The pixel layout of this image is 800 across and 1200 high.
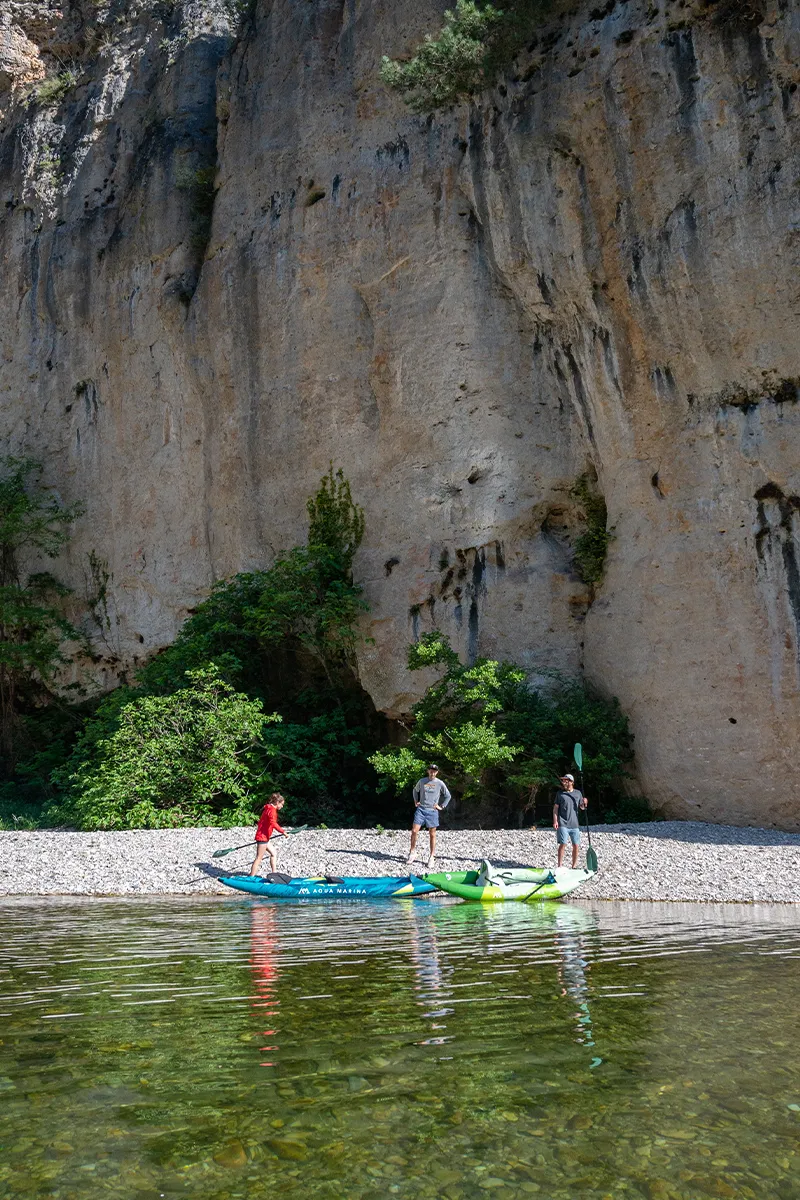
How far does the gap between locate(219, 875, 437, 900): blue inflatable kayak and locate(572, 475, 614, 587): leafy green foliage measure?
24.3 feet

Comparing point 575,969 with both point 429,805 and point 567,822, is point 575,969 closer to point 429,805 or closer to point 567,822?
point 567,822

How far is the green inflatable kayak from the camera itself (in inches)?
417

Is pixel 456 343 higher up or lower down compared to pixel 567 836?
higher up

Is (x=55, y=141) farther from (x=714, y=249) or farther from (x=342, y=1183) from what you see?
(x=342, y=1183)

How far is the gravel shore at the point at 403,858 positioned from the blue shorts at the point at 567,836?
42cm

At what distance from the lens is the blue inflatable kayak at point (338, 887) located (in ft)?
36.3

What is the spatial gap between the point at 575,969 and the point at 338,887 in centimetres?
532

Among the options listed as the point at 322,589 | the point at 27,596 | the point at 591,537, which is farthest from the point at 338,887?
the point at 27,596

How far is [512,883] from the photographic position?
10.7m

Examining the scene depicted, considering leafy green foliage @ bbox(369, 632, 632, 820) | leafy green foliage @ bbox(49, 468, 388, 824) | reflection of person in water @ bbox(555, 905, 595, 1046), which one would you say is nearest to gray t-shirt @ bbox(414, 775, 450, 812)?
leafy green foliage @ bbox(369, 632, 632, 820)

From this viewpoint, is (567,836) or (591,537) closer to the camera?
(567,836)

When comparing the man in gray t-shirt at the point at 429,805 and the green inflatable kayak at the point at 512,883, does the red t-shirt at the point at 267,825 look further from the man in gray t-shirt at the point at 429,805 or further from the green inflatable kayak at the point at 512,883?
the green inflatable kayak at the point at 512,883

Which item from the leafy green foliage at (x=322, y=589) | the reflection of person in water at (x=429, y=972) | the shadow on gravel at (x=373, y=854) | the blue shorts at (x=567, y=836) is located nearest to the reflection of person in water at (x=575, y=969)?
the reflection of person in water at (x=429, y=972)

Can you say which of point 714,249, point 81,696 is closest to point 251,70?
point 714,249
